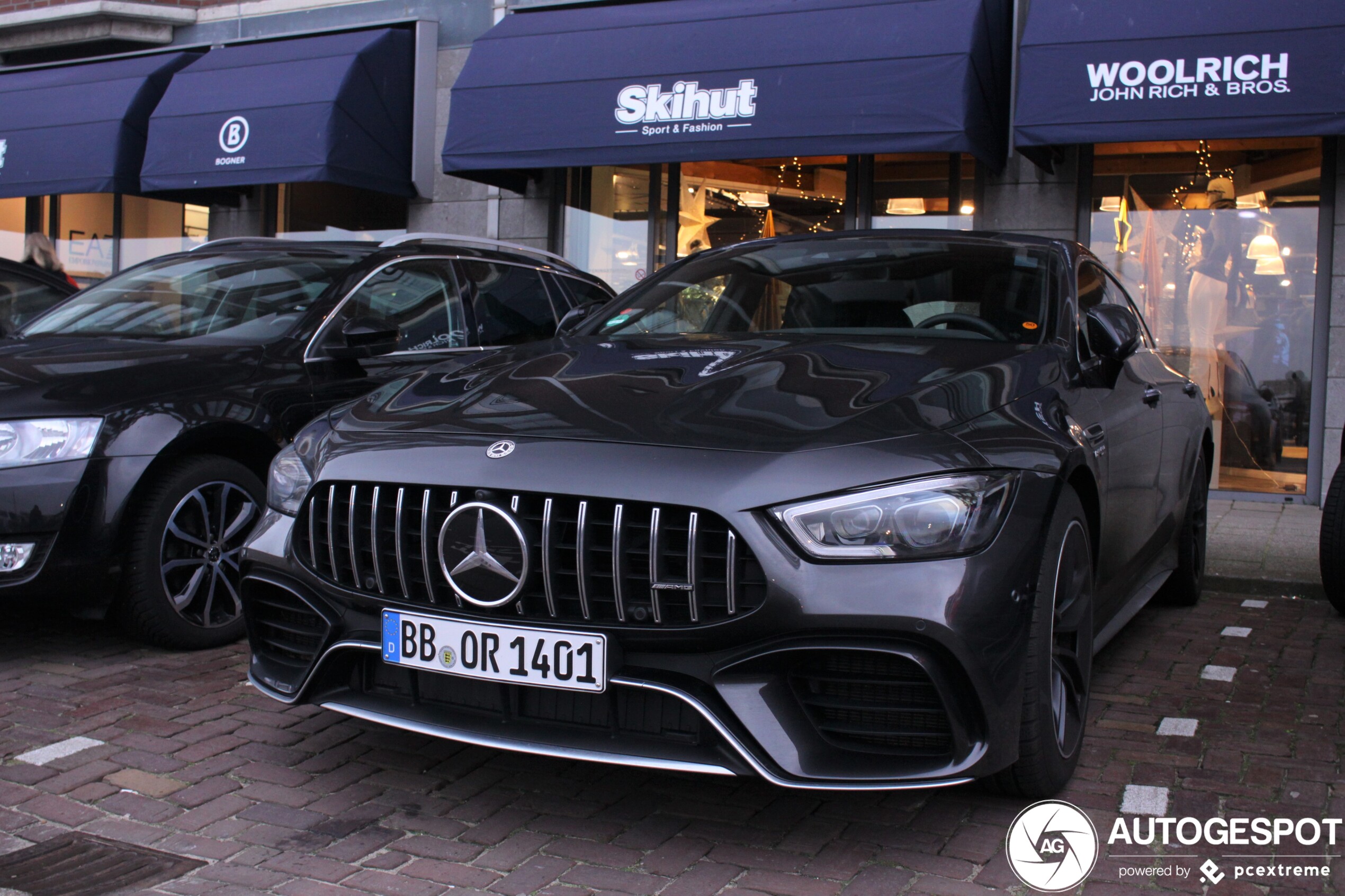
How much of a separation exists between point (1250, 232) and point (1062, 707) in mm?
7306

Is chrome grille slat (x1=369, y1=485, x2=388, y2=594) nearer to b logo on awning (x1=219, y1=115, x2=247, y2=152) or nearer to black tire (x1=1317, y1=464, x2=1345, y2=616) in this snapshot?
black tire (x1=1317, y1=464, x2=1345, y2=616)

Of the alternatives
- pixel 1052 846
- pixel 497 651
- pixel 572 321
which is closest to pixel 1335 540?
pixel 1052 846

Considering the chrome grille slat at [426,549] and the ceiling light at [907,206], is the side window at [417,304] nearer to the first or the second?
the chrome grille slat at [426,549]

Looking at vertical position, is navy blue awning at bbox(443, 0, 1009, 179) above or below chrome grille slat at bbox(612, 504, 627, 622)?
above

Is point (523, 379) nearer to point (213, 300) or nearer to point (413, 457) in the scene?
point (413, 457)

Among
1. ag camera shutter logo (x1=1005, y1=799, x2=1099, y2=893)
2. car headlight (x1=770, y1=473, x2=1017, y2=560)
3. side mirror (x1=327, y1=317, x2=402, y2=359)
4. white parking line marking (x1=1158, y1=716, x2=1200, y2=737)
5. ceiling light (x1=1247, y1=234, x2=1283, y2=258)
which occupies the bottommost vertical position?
ag camera shutter logo (x1=1005, y1=799, x2=1099, y2=893)

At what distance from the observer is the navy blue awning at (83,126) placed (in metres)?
11.9

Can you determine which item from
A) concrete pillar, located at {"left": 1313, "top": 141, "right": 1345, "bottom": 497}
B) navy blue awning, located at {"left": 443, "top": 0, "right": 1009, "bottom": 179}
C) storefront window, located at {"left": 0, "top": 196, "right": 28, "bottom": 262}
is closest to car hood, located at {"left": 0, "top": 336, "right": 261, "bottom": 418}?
navy blue awning, located at {"left": 443, "top": 0, "right": 1009, "bottom": 179}

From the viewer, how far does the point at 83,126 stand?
1214 centimetres

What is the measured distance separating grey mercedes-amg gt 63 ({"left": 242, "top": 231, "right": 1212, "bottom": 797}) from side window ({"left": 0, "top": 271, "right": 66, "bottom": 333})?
421 cm

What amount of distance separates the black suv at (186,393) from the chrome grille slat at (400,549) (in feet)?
2.92

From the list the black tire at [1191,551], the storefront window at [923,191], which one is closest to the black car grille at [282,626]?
the black tire at [1191,551]

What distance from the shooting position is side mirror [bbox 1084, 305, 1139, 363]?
3.68m

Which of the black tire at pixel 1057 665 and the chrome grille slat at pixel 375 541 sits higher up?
the chrome grille slat at pixel 375 541
